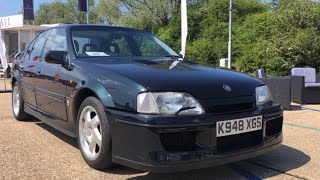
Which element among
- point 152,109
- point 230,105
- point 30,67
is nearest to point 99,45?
point 30,67

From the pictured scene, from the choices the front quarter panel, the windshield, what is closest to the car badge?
the front quarter panel

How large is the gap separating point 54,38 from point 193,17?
28.7 metres

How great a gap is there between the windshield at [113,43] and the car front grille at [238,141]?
1.80 metres

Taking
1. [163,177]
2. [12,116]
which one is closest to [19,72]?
[12,116]

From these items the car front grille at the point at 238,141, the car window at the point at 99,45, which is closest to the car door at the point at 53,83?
the car window at the point at 99,45

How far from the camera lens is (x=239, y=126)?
3.82m

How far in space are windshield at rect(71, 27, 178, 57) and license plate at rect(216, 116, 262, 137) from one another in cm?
179

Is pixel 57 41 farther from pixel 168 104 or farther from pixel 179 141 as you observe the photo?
pixel 179 141

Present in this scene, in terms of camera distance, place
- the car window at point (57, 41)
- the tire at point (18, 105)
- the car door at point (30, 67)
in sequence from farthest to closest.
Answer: the tire at point (18, 105) → the car door at point (30, 67) → the car window at point (57, 41)

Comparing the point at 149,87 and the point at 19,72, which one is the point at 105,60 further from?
the point at 19,72

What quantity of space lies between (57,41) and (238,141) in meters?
2.78

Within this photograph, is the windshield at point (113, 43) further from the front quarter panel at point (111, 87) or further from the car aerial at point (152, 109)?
the front quarter panel at point (111, 87)

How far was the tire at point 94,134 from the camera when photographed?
3.93 m

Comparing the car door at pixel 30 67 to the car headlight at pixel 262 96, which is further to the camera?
the car door at pixel 30 67
